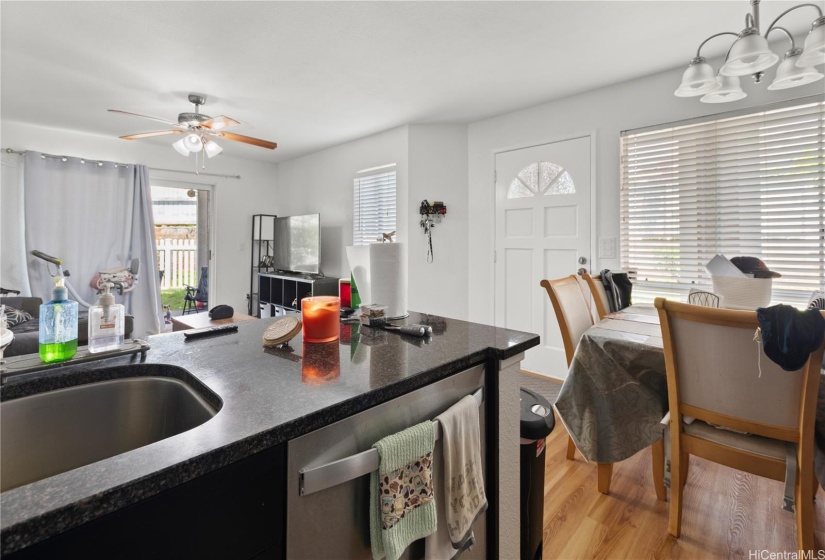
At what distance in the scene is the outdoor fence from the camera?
5.62m

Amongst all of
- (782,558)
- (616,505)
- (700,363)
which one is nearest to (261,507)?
(700,363)

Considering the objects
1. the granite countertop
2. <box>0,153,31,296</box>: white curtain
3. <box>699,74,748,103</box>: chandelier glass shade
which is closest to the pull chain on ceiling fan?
<box>0,153,31,296</box>: white curtain

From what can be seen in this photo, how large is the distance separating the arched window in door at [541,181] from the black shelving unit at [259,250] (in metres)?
3.59

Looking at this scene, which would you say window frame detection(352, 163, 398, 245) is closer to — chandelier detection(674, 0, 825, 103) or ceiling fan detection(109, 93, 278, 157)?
ceiling fan detection(109, 93, 278, 157)

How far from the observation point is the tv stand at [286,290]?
4.56 metres

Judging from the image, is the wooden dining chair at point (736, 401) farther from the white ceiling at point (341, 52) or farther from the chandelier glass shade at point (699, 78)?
the white ceiling at point (341, 52)

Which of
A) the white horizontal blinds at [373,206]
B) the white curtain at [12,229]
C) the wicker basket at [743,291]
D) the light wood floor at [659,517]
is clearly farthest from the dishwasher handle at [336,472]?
the white curtain at [12,229]

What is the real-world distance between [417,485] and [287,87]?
10.3ft

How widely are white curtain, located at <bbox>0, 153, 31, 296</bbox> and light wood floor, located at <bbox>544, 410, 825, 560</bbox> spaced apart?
5.09 meters

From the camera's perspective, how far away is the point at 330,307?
109cm

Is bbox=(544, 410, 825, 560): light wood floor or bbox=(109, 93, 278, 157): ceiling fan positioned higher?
bbox=(109, 93, 278, 157): ceiling fan

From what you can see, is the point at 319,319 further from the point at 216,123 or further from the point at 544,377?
the point at 544,377

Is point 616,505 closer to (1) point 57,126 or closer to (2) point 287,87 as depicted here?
(2) point 287,87

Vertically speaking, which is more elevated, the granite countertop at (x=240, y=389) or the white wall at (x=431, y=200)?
the white wall at (x=431, y=200)
